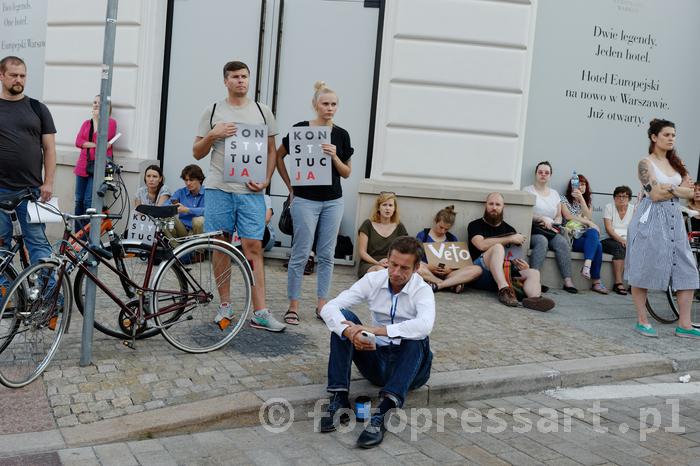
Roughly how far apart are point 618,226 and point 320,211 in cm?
520

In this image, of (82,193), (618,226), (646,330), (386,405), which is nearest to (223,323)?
(386,405)

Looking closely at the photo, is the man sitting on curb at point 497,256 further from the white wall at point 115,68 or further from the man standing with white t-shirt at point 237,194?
the white wall at point 115,68

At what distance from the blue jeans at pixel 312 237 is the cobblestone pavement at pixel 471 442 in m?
1.94

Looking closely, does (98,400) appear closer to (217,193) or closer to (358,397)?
(358,397)

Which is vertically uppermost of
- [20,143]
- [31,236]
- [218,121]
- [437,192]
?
[218,121]

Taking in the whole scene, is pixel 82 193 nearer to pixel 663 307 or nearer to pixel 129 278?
pixel 129 278

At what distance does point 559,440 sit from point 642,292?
329 cm

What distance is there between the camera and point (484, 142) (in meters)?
9.17

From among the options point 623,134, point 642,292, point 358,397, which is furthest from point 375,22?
point 358,397

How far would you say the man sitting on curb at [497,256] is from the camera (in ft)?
26.5

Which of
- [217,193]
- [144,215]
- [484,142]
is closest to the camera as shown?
[144,215]

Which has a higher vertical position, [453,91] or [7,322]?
[453,91]

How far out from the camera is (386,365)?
15.6ft

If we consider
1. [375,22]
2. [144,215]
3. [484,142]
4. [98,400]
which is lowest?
[98,400]
